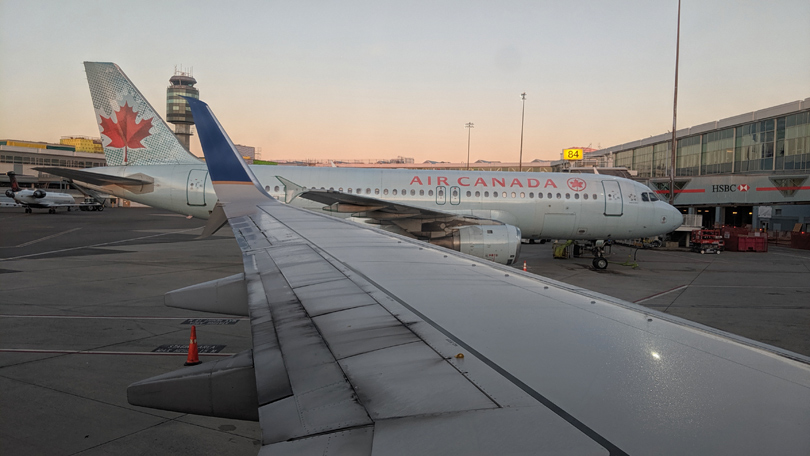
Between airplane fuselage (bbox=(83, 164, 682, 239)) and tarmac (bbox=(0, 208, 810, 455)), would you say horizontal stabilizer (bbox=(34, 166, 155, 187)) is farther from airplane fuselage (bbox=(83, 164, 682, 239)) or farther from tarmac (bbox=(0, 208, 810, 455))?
tarmac (bbox=(0, 208, 810, 455))

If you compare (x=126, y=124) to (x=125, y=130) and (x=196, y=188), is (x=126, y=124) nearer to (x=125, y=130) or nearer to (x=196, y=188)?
(x=125, y=130)

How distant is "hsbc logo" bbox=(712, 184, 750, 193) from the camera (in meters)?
39.7

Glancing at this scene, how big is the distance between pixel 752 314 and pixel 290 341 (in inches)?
486

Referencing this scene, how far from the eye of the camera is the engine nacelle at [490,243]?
12.1m

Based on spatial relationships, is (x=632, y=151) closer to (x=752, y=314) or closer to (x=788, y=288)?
(x=788, y=288)

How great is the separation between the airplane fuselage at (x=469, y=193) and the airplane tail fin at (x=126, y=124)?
39 centimetres

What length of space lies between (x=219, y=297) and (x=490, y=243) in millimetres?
8831

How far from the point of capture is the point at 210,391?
7.68 ft

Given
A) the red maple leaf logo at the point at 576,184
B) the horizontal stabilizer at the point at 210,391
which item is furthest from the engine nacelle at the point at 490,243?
the horizontal stabilizer at the point at 210,391

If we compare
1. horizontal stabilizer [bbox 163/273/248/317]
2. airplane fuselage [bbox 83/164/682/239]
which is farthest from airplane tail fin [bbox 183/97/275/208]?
airplane fuselage [bbox 83/164/682/239]

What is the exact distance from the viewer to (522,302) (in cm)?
294

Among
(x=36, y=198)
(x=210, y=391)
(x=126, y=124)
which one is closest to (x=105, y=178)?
(x=126, y=124)

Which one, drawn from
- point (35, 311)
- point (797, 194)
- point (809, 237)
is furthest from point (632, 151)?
point (35, 311)

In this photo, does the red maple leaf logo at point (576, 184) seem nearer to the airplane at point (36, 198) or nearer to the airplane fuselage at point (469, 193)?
the airplane fuselage at point (469, 193)
